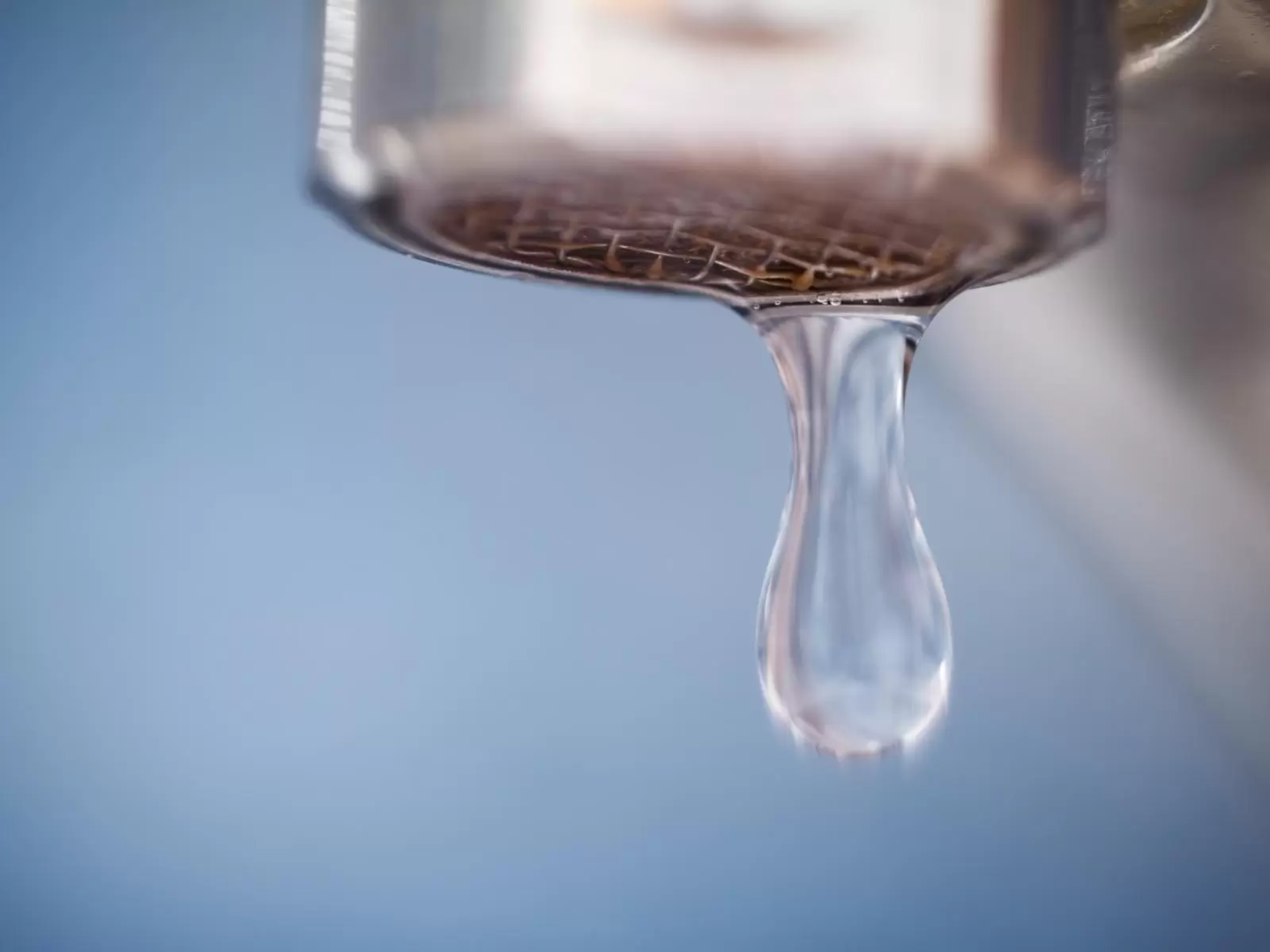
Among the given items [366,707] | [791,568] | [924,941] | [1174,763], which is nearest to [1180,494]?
[791,568]

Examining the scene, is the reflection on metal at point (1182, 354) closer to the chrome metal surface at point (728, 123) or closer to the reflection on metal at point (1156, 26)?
the reflection on metal at point (1156, 26)

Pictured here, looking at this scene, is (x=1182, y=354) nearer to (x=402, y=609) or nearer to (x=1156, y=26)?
(x=1156, y=26)

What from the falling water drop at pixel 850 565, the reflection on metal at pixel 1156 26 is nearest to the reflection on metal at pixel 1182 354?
the reflection on metal at pixel 1156 26

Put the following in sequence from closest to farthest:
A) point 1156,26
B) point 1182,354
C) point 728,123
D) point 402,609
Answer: point 728,123, point 1156,26, point 1182,354, point 402,609

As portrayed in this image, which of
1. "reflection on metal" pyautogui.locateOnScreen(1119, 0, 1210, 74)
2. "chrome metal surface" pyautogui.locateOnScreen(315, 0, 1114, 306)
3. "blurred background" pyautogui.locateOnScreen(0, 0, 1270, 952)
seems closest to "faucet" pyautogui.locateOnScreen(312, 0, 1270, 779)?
"chrome metal surface" pyautogui.locateOnScreen(315, 0, 1114, 306)

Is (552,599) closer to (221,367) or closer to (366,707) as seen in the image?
(366,707)

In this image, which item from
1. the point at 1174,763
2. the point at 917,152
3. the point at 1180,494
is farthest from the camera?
the point at 1174,763

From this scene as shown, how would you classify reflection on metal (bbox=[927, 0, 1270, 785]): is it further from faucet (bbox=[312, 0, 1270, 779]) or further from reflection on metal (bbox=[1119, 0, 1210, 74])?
faucet (bbox=[312, 0, 1270, 779])

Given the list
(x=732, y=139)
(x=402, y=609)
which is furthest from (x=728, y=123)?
(x=402, y=609)
